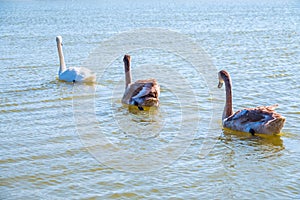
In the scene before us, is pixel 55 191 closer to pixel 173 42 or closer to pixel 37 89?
pixel 37 89

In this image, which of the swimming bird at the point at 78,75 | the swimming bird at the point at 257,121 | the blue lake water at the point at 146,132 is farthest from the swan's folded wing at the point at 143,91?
the swimming bird at the point at 78,75

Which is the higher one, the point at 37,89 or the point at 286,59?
the point at 286,59

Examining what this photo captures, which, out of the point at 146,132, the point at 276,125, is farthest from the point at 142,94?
the point at 276,125

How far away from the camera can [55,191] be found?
8.05 metres

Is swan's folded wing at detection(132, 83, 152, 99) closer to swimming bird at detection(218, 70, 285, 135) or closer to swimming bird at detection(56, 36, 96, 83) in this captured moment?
swimming bird at detection(218, 70, 285, 135)

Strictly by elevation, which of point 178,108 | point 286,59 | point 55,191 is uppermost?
point 286,59

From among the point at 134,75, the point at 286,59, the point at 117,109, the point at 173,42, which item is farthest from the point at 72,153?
the point at 173,42

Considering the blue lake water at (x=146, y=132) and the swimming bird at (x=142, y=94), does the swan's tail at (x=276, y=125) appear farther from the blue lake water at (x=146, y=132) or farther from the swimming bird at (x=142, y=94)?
the swimming bird at (x=142, y=94)

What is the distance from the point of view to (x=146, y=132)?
11.0 meters

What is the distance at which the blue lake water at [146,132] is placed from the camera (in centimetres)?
821

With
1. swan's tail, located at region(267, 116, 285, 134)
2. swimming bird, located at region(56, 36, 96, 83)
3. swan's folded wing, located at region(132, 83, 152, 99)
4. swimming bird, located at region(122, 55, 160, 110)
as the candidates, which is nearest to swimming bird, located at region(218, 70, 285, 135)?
swan's tail, located at region(267, 116, 285, 134)

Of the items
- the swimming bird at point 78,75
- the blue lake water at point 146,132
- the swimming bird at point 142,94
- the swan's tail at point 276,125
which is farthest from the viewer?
the swimming bird at point 78,75

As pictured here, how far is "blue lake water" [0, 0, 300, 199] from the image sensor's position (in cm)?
821

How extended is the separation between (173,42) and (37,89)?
9.48m
